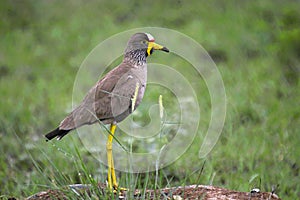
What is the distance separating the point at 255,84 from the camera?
616 centimetres

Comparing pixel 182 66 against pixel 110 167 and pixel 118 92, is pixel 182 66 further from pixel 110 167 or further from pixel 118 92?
pixel 110 167

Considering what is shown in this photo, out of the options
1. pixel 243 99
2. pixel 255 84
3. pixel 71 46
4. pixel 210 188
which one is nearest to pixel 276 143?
pixel 243 99

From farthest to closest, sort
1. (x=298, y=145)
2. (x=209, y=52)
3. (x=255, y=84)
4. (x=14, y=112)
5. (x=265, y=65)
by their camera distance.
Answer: (x=209, y=52) < (x=265, y=65) < (x=255, y=84) < (x=14, y=112) < (x=298, y=145)

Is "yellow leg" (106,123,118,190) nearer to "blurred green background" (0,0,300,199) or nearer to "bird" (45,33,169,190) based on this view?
"bird" (45,33,169,190)

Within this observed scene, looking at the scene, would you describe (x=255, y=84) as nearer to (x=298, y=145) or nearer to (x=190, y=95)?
(x=190, y=95)

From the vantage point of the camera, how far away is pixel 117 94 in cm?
322

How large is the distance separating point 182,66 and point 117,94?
3778mm

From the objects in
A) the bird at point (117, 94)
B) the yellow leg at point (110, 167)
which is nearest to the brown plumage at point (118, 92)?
the bird at point (117, 94)

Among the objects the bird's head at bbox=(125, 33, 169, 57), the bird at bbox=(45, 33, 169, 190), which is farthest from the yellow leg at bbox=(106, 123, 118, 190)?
the bird's head at bbox=(125, 33, 169, 57)

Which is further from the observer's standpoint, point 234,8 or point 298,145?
point 234,8

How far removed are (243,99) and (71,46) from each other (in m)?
2.97

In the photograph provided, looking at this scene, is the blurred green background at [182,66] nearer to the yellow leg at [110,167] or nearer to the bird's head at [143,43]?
the yellow leg at [110,167]

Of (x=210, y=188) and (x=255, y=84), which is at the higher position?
(x=255, y=84)

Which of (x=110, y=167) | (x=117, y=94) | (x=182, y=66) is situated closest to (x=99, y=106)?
(x=117, y=94)
